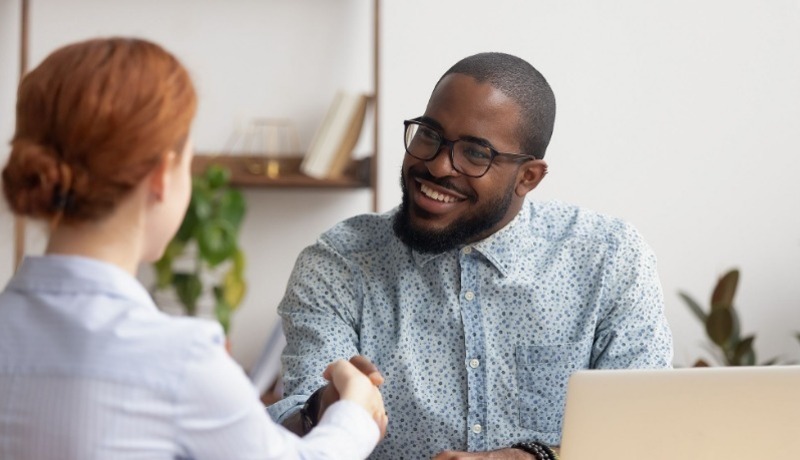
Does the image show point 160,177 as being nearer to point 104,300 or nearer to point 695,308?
point 104,300

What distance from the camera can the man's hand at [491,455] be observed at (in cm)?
161

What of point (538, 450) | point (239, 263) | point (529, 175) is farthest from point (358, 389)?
point (239, 263)

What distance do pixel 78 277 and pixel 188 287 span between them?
7.56 feet

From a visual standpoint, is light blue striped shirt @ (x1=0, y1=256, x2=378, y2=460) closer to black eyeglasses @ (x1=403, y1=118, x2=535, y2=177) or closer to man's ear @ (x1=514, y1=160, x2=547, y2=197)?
black eyeglasses @ (x1=403, y1=118, x2=535, y2=177)

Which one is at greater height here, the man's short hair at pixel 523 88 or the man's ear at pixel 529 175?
the man's short hair at pixel 523 88

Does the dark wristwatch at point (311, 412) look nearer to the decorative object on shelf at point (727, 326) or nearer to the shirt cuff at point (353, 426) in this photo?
the shirt cuff at point (353, 426)

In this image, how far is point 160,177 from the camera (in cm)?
108

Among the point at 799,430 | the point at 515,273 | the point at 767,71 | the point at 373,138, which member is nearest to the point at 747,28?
the point at 767,71

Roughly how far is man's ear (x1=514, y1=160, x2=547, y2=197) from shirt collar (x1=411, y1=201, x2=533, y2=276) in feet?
0.19

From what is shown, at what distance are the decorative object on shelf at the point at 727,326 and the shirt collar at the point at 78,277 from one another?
7.93 ft

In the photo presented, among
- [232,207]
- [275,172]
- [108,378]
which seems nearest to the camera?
[108,378]

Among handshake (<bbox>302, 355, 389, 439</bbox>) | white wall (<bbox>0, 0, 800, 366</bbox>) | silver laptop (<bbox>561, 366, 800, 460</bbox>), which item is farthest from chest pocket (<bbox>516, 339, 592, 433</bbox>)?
white wall (<bbox>0, 0, 800, 366</bbox>)

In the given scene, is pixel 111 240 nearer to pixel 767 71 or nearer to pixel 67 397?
pixel 67 397

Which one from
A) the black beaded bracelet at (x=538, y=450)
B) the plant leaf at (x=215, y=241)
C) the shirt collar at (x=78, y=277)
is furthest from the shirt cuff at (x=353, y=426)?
the plant leaf at (x=215, y=241)
